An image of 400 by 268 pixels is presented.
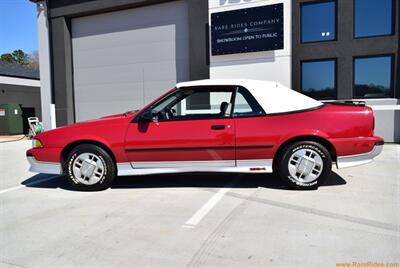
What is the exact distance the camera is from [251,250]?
2.89 metres

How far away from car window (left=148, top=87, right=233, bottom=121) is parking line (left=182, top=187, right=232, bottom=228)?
3.65 ft

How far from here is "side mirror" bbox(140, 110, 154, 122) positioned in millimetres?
4812

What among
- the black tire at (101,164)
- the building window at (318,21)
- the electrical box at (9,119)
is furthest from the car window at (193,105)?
the electrical box at (9,119)

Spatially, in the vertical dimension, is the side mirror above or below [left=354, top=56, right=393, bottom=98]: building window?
below

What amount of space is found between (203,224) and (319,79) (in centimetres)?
850

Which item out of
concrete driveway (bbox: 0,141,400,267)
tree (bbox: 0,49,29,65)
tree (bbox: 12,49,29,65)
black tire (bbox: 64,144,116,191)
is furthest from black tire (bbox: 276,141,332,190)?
tree (bbox: 12,49,29,65)

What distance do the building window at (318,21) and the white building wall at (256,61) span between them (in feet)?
2.32

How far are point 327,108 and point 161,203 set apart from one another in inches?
107

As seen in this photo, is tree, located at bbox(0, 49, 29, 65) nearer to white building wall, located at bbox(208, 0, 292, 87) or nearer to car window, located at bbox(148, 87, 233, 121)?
white building wall, located at bbox(208, 0, 292, 87)

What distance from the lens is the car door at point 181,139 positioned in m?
4.75

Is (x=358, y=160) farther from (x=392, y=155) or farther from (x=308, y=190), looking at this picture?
(x=392, y=155)

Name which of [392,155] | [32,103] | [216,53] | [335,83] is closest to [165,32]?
[216,53]

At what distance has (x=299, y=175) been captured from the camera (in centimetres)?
470

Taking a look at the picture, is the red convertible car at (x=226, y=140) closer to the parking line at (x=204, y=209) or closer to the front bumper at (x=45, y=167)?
the front bumper at (x=45, y=167)
